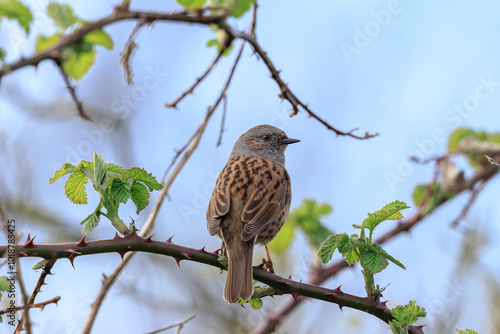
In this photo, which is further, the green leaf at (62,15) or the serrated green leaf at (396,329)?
the serrated green leaf at (396,329)

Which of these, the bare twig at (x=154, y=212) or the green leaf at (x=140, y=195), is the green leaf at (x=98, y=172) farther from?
the bare twig at (x=154, y=212)

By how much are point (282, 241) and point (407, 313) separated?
2784 millimetres

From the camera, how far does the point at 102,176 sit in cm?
301

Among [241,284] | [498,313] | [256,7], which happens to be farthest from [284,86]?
[498,313]

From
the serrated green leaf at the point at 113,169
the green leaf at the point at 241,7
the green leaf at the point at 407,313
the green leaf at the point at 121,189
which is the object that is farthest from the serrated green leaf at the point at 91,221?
the green leaf at the point at 407,313

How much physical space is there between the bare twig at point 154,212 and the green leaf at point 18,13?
1.32 meters

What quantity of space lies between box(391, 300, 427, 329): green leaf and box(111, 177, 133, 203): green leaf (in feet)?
4.69

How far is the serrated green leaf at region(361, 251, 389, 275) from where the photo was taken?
288cm

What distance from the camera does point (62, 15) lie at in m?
2.28

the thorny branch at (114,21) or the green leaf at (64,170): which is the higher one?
the green leaf at (64,170)

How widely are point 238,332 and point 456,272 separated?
7.67 feet

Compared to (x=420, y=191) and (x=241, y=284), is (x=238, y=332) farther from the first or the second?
(x=241, y=284)

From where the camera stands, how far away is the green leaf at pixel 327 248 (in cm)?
294

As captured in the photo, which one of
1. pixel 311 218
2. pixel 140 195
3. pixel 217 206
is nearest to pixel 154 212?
pixel 140 195
